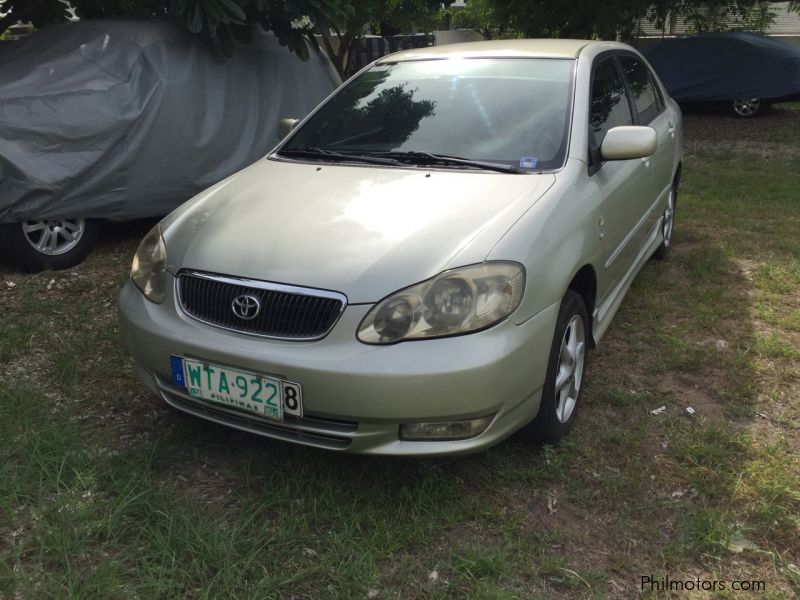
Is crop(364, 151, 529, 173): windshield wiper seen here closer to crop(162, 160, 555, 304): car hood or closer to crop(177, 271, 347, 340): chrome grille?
crop(162, 160, 555, 304): car hood

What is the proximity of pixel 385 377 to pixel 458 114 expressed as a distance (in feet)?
5.04

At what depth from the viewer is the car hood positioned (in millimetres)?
2309

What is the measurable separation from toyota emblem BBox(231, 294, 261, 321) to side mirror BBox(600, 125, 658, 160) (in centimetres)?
159

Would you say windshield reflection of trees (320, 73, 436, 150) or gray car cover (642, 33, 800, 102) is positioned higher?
windshield reflection of trees (320, 73, 436, 150)

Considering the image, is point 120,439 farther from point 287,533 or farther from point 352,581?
point 352,581

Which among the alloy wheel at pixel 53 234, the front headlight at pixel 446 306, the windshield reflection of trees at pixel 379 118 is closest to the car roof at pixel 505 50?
the windshield reflection of trees at pixel 379 118

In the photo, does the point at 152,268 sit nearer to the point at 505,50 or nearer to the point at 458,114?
the point at 458,114

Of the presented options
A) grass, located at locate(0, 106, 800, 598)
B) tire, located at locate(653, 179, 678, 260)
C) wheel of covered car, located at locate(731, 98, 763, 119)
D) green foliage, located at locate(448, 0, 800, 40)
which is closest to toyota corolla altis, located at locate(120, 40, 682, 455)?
grass, located at locate(0, 106, 800, 598)

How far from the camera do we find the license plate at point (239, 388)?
2246 mm

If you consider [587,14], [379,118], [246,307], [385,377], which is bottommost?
[385,377]

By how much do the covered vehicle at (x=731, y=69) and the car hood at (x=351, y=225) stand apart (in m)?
9.73

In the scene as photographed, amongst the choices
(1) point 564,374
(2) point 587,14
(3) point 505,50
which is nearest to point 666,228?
(3) point 505,50

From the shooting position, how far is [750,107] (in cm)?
1109

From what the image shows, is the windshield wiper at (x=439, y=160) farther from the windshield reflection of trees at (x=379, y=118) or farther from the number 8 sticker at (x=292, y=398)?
the number 8 sticker at (x=292, y=398)
